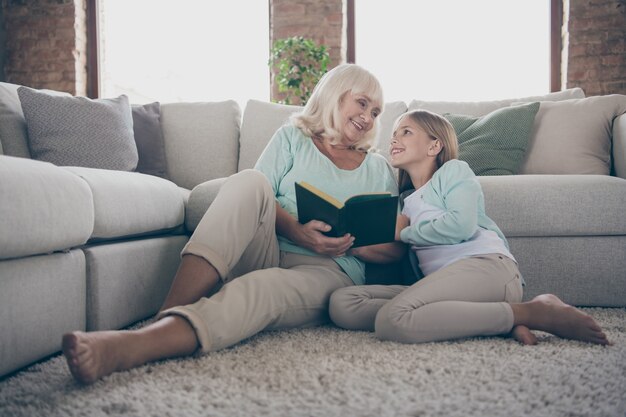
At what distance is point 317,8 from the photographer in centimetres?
422

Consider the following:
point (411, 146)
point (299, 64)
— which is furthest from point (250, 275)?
point (299, 64)

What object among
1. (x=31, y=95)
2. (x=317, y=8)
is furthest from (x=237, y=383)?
(x=317, y=8)

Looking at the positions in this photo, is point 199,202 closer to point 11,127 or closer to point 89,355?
point 11,127

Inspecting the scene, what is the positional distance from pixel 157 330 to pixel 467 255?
84 cm

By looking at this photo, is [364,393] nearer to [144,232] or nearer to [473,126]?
[144,232]

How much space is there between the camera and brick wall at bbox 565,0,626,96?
12.7 ft

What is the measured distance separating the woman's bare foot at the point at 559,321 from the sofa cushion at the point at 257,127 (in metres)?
1.50

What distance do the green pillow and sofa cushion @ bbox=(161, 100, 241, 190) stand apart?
42.9 inches

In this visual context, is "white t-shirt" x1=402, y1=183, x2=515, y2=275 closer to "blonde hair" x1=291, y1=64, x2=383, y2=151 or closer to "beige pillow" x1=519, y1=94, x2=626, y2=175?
"blonde hair" x1=291, y1=64, x2=383, y2=151

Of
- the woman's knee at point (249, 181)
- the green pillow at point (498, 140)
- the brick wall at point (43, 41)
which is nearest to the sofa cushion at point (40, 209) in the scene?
the woman's knee at point (249, 181)

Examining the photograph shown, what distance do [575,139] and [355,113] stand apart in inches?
44.8

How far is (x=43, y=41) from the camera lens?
443 cm

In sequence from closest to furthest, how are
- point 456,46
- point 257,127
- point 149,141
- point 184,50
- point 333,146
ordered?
1. point 333,146
2. point 149,141
3. point 257,127
4. point 456,46
5. point 184,50

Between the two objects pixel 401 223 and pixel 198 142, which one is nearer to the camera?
pixel 401 223
